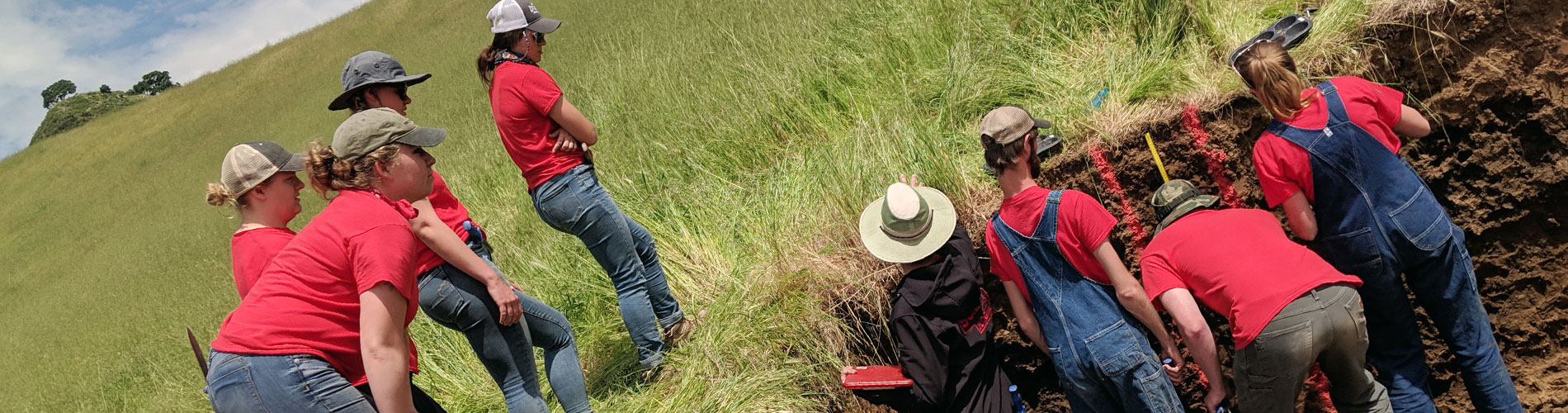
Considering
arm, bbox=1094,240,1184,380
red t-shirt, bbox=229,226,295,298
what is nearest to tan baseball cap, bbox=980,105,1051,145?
arm, bbox=1094,240,1184,380

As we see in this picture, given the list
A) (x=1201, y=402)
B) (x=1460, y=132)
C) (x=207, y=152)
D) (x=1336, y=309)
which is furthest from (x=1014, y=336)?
(x=207, y=152)

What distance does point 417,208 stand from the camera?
3.08 meters

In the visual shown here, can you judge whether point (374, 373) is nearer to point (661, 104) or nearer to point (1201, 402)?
point (1201, 402)

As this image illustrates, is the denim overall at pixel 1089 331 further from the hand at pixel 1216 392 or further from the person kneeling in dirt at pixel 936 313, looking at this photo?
the person kneeling in dirt at pixel 936 313

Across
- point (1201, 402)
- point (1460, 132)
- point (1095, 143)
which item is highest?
point (1095, 143)

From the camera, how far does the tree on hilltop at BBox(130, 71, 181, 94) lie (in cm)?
3578

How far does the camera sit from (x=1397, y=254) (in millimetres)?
2861

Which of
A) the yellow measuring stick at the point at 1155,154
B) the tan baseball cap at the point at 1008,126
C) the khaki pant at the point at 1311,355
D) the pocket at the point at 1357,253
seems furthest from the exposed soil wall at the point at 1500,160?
the tan baseball cap at the point at 1008,126

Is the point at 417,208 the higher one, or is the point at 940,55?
the point at 417,208

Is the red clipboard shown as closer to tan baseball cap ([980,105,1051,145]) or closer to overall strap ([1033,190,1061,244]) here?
overall strap ([1033,190,1061,244])

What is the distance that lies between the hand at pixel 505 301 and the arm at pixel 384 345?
1.69 ft

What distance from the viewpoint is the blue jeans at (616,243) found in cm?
384

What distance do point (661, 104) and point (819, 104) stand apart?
175 cm

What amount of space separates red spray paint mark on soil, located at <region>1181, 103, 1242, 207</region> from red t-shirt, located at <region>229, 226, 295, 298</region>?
3.58 meters
